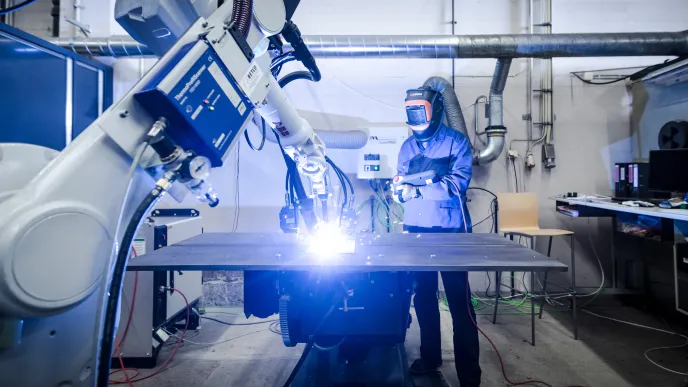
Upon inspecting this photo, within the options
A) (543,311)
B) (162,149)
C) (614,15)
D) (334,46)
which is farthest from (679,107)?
(162,149)

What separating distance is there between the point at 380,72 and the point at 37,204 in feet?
10.6

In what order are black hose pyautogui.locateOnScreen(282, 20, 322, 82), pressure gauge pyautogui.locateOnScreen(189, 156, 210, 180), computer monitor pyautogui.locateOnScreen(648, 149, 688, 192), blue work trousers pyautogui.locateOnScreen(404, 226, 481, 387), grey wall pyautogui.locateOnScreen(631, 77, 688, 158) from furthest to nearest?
grey wall pyautogui.locateOnScreen(631, 77, 688, 158)
computer monitor pyautogui.locateOnScreen(648, 149, 688, 192)
blue work trousers pyautogui.locateOnScreen(404, 226, 481, 387)
black hose pyautogui.locateOnScreen(282, 20, 322, 82)
pressure gauge pyautogui.locateOnScreen(189, 156, 210, 180)

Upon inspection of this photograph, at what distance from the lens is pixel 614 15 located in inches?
131

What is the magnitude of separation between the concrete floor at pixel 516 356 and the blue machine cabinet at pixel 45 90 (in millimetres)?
2088

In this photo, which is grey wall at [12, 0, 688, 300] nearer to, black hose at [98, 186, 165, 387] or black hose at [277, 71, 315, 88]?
black hose at [277, 71, 315, 88]

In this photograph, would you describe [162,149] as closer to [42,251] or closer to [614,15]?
[42,251]

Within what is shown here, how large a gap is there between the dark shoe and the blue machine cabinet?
3297mm

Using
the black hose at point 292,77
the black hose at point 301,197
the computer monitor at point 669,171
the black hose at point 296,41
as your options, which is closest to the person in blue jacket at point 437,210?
the black hose at point 301,197

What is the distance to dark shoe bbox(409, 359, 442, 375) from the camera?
6.42 feet

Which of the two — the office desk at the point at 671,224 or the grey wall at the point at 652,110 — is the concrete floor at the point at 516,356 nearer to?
the office desk at the point at 671,224

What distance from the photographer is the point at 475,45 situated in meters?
2.67

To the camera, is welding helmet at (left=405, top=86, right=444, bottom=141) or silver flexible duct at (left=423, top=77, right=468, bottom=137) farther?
silver flexible duct at (left=423, top=77, right=468, bottom=137)

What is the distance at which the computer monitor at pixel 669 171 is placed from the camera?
2531mm

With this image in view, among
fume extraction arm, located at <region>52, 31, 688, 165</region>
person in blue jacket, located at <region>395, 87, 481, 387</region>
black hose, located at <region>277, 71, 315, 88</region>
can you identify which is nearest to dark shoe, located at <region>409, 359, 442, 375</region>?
person in blue jacket, located at <region>395, 87, 481, 387</region>
